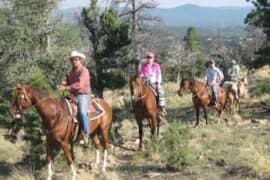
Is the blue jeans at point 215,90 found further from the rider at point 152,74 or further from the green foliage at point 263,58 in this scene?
the rider at point 152,74

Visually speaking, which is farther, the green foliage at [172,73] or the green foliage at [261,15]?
the green foliage at [172,73]

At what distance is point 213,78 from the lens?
2188cm

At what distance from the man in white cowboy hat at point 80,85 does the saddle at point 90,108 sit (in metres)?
0.09

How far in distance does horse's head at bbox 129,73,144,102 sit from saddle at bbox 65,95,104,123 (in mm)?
2297

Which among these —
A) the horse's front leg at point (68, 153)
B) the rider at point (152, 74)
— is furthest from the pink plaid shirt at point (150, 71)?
the horse's front leg at point (68, 153)

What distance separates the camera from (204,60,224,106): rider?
71.2 feet

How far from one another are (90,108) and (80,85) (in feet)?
2.66

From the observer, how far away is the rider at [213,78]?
21688mm

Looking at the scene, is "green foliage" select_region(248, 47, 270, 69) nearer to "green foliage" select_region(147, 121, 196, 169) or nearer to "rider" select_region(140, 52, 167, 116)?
"rider" select_region(140, 52, 167, 116)

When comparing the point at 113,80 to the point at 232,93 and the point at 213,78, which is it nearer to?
the point at 232,93

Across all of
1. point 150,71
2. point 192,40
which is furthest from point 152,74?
point 192,40

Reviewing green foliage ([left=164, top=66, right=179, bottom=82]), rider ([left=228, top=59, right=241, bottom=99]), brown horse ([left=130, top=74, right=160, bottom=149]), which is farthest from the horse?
green foliage ([left=164, top=66, right=179, bottom=82])

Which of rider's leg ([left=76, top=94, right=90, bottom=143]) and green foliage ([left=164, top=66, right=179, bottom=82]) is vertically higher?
rider's leg ([left=76, top=94, right=90, bottom=143])

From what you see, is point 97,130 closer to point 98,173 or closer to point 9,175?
point 98,173
